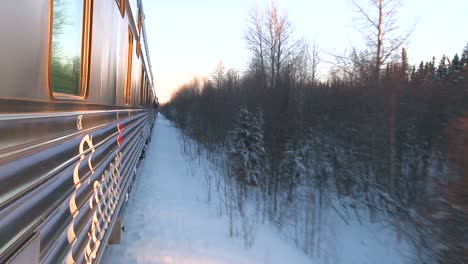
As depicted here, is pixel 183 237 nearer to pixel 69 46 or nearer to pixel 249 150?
pixel 69 46

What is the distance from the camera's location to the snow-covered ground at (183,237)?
4.09 meters

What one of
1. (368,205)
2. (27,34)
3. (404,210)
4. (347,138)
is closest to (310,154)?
(347,138)

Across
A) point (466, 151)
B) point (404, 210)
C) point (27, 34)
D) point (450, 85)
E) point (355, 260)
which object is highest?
point (450, 85)

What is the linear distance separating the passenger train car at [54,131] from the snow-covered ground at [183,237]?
1.20 meters

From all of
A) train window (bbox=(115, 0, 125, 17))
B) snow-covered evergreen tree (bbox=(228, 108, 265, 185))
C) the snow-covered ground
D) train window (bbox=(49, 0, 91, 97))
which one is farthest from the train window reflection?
snow-covered evergreen tree (bbox=(228, 108, 265, 185))

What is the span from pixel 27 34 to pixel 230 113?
13247 mm

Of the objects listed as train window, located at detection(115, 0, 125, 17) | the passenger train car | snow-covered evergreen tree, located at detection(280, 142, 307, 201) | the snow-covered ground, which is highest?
train window, located at detection(115, 0, 125, 17)

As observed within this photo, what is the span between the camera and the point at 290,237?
539 cm

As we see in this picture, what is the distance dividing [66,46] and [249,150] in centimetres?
780

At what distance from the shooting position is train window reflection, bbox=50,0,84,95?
1.78m

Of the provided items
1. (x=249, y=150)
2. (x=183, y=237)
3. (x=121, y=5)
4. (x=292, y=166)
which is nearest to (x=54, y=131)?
(x=121, y=5)

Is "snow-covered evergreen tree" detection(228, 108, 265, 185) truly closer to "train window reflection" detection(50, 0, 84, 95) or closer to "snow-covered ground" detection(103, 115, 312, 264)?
"snow-covered ground" detection(103, 115, 312, 264)

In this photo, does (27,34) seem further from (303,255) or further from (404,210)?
(404,210)

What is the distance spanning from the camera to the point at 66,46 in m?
1.98
